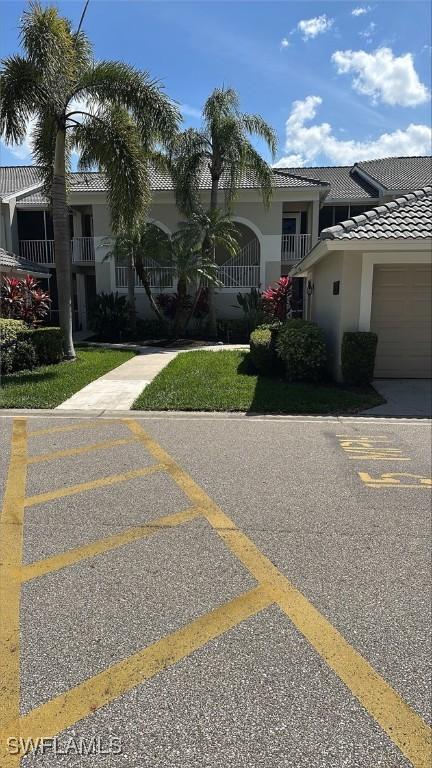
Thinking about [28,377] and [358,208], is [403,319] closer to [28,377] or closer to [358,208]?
[28,377]

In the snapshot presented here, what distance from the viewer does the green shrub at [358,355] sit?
9.23m

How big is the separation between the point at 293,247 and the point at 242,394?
14.8m

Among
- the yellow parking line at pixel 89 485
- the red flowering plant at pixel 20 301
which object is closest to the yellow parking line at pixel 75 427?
the yellow parking line at pixel 89 485

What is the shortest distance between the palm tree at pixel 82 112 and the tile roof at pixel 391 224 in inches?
186

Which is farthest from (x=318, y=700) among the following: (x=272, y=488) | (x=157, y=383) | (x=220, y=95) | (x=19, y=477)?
(x=220, y=95)

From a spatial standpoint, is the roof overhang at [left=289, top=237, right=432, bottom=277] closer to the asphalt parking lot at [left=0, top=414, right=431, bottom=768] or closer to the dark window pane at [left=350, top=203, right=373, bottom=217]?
the asphalt parking lot at [left=0, top=414, right=431, bottom=768]

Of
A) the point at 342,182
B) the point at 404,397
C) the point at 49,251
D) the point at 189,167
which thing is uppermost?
the point at 342,182

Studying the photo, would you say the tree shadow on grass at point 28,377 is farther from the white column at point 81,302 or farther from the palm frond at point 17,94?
the white column at point 81,302

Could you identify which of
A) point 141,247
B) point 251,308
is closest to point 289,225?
point 251,308

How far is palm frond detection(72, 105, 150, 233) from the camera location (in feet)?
36.1

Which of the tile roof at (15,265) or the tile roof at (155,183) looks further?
the tile roof at (155,183)

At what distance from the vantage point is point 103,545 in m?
3.55

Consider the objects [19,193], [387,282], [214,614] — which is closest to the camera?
[214,614]
